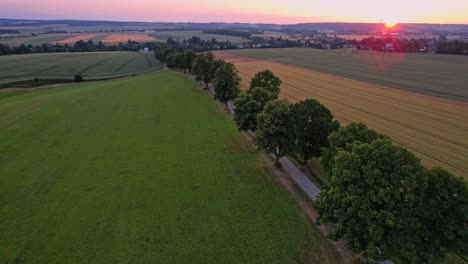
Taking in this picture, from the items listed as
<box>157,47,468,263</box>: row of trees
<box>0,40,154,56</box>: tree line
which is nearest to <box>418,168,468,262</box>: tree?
<box>157,47,468,263</box>: row of trees

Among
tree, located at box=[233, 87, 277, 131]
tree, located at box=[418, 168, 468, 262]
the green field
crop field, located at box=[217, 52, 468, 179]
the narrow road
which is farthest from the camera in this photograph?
the green field

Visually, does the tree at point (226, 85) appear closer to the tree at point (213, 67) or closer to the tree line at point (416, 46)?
the tree at point (213, 67)

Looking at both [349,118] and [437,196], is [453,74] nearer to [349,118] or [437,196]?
[349,118]

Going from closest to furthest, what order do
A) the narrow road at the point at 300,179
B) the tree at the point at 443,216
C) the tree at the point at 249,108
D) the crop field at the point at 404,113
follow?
1. the tree at the point at 443,216
2. the narrow road at the point at 300,179
3. the crop field at the point at 404,113
4. the tree at the point at 249,108

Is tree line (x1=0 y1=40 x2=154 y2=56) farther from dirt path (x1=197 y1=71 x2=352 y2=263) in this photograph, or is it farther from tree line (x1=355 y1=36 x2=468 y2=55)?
dirt path (x1=197 y1=71 x2=352 y2=263)

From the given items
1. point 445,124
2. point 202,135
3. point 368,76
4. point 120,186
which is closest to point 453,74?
point 368,76

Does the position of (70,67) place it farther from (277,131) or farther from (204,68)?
(277,131)

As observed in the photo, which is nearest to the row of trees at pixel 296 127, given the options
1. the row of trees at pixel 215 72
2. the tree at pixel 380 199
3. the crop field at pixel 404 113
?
the tree at pixel 380 199
